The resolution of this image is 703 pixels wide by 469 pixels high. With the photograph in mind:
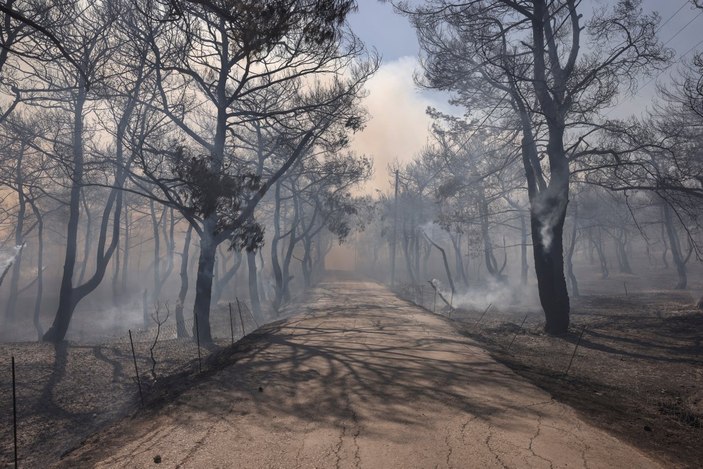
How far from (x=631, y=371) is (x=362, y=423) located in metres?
6.18

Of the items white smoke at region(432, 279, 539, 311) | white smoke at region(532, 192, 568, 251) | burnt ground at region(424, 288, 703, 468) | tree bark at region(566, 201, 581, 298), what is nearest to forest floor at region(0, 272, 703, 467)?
burnt ground at region(424, 288, 703, 468)

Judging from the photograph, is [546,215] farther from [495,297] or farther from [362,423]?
[495,297]

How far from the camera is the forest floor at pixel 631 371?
4906mm

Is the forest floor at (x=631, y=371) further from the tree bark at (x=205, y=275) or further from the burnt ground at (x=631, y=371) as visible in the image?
the tree bark at (x=205, y=275)

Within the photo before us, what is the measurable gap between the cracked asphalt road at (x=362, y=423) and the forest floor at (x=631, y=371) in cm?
45

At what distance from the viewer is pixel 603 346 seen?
10.9 m

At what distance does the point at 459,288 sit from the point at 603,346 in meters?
25.1

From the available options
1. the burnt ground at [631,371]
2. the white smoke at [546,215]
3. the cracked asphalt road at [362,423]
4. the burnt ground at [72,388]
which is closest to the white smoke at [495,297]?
the burnt ground at [631,371]

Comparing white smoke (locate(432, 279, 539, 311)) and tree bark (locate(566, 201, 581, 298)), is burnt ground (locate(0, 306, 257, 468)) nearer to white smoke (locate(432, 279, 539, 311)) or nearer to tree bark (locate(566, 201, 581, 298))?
white smoke (locate(432, 279, 539, 311))

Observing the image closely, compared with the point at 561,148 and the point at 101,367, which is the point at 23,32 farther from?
the point at 561,148

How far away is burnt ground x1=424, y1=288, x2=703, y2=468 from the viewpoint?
4.90 metres

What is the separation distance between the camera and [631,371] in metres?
8.45

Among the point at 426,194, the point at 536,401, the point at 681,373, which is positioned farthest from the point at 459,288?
the point at 536,401

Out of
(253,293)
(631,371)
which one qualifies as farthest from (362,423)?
(253,293)
